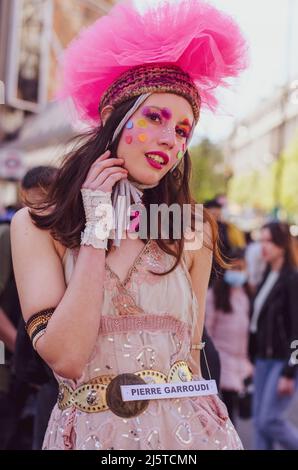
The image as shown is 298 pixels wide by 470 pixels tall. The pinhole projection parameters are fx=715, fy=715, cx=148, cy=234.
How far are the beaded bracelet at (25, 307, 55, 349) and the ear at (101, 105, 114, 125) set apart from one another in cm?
64

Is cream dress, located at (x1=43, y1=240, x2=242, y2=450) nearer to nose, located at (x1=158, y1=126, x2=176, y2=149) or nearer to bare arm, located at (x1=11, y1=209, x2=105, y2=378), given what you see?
bare arm, located at (x1=11, y1=209, x2=105, y2=378)

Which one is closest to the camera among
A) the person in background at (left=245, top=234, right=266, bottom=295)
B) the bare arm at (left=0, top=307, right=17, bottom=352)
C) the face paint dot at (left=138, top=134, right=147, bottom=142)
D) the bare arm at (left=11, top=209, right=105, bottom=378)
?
the bare arm at (left=11, top=209, right=105, bottom=378)

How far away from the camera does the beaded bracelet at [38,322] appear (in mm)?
1848

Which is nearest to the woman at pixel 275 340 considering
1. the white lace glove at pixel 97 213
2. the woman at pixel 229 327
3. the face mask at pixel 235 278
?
the woman at pixel 229 327

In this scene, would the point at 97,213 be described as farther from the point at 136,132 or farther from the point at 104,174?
the point at 136,132

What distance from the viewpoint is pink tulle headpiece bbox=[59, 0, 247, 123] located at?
2.09 meters

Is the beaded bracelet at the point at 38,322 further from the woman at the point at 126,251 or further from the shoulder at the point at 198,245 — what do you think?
the shoulder at the point at 198,245

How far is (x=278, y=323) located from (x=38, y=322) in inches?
164

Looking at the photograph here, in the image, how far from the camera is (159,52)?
2072mm

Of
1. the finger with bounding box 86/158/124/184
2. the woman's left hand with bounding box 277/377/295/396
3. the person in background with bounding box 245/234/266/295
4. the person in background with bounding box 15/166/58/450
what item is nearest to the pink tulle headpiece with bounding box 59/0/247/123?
the finger with bounding box 86/158/124/184

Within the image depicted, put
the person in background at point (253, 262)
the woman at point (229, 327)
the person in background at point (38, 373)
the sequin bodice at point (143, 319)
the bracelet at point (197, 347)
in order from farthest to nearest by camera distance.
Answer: the person in background at point (253, 262) → the woman at point (229, 327) → the person in background at point (38, 373) → the bracelet at point (197, 347) → the sequin bodice at point (143, 319)

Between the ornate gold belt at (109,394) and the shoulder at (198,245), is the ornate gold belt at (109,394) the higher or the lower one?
the lower one

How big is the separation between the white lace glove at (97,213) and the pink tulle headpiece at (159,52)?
339 millimetres

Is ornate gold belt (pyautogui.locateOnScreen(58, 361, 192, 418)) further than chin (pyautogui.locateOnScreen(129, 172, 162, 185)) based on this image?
No
